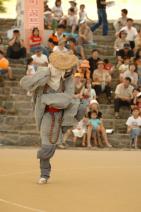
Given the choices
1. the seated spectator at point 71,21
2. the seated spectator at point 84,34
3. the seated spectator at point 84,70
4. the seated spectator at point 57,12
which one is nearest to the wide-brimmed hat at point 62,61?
the seated spectator at point 84,70

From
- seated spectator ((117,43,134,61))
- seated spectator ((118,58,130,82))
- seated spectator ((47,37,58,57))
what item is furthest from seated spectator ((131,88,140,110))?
seated spectator ((47,37,58,57))

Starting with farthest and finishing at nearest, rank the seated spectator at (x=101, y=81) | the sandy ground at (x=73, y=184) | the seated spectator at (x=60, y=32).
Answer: the seated spectator at (x=60, y=32)
the seated spectator at (x=101, y=81)
the sandy ground at (x=73, y=184)

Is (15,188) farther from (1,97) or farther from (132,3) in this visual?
(132,3)

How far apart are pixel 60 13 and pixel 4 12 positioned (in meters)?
19.9

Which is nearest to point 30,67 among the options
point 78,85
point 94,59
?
point 78,85

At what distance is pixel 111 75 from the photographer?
22719 millimetres

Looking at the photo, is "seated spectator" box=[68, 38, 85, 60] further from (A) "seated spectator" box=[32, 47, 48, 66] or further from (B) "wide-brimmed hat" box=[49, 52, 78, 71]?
(B) "wide-brimmed hat" box=[49, 52, 78, 71]

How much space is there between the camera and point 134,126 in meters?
19.3

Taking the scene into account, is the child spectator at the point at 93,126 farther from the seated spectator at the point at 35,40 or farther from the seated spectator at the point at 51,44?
the seated spectator at the point at 51,44

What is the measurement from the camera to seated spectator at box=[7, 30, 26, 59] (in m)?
22.5

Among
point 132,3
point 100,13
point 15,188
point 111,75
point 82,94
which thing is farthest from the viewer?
point 132,3

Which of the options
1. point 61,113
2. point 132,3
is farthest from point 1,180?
point 132,3

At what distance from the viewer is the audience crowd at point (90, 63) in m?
19.0

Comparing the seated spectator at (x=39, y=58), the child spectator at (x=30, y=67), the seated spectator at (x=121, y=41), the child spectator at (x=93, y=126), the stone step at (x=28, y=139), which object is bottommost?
the stone step at (x=28, y=139)
